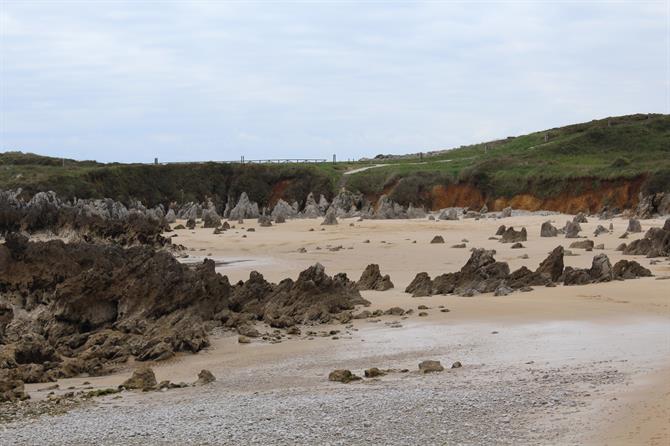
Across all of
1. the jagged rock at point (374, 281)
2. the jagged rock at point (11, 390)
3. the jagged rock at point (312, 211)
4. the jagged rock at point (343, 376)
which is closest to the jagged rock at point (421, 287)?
the jagged rock at point (374, 281)

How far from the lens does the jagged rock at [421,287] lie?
1798 centimetres

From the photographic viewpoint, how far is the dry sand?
835 cm

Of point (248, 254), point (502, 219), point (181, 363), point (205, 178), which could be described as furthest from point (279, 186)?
point (181, 363)

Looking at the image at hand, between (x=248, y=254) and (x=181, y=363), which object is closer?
(x=181, y=363)

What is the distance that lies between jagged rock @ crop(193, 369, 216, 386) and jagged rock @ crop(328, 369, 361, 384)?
149 centimetres

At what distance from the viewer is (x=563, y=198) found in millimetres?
48062

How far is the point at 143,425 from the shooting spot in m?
9.04

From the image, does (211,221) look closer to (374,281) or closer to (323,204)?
(323,204)

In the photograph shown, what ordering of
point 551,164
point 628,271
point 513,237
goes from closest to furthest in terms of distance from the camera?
point 628,271 < point 513,237 < point 551,164

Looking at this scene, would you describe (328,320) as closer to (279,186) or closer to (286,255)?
(286,255)

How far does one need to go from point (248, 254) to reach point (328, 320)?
1481cm

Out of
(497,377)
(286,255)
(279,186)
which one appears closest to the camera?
(497,377)

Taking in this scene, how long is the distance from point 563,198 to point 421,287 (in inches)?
1248

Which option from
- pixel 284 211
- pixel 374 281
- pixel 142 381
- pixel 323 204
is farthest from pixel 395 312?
pixel 323 204
